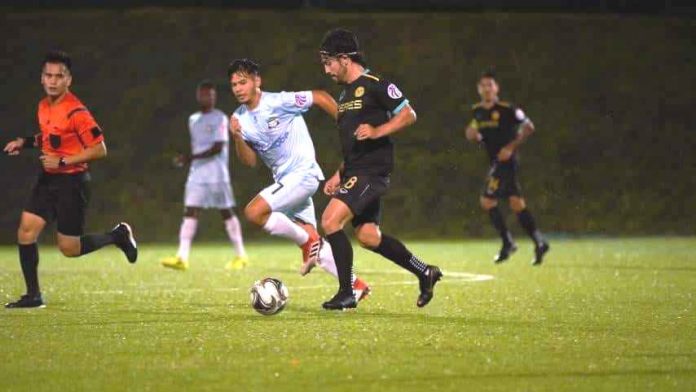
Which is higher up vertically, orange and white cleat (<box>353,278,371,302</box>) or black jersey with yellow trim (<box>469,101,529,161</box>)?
orange and white cleat (<box>353,278,371,302</box>)

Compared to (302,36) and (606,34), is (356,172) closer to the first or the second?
(302,36)

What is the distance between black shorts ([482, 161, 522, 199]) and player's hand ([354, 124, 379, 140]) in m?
Answer: 7.44

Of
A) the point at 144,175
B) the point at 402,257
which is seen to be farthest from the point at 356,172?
the point at 144,175

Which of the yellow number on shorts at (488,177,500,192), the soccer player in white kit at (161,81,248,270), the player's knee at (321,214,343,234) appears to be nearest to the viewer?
the player's knee at (321,214,343,234)

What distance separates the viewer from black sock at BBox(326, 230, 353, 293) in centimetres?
967

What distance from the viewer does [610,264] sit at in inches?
615

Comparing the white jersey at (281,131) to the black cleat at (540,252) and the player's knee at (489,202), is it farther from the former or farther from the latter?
the player's knee at (489,202)

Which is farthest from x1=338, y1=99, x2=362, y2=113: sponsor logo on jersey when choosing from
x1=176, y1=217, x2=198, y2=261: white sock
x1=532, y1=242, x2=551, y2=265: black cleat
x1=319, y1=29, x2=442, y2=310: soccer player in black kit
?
x1=532, y1=242, x2=551, y2=265: black cleat

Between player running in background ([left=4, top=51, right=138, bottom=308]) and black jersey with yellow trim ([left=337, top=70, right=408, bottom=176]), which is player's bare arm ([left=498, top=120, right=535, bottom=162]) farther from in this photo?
player running in background ([left=4, top=51, right=138, bottom=308])

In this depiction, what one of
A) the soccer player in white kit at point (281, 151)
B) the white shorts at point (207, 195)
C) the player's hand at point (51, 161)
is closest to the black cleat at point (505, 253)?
the white shorts at point (207, 195)

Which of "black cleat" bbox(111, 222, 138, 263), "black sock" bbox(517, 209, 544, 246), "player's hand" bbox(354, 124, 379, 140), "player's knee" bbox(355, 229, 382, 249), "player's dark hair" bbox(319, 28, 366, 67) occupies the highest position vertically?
"player's dark hair" bbox(319, 28, 366, 67)

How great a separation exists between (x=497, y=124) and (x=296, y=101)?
674cm

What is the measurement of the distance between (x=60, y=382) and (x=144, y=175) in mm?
14715

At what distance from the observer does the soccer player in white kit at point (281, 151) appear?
10422mm
